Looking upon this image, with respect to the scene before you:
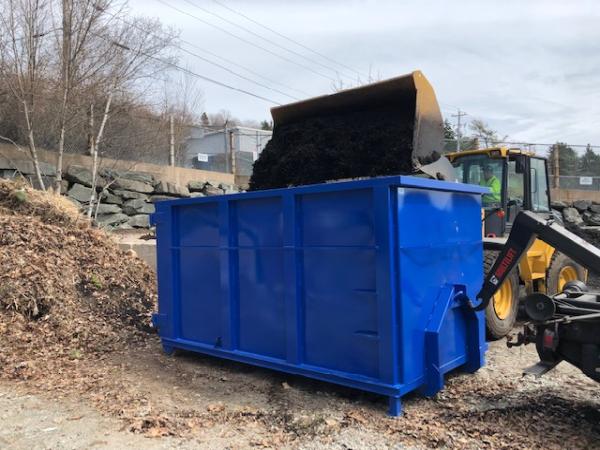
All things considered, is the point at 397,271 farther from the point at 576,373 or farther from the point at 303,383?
the point at 576,373

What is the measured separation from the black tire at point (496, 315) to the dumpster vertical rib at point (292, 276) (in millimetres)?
2581

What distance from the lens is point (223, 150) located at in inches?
647

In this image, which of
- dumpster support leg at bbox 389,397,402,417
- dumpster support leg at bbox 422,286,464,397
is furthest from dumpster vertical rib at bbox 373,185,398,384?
dumpster support leg at bbox 422,286,464,397

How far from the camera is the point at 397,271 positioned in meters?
3.91

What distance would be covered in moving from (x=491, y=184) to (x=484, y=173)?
0.65 ft

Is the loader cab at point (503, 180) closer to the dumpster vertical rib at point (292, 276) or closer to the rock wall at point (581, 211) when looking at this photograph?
the dumpster vertical rib at point (292, 276)

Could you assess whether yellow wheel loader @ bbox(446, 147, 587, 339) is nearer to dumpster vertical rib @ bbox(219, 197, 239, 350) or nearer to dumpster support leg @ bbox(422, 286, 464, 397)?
dumpster support leg @ bbox(422, 286, 464, 397)

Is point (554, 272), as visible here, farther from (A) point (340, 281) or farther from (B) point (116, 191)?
(B) point (116, 191)

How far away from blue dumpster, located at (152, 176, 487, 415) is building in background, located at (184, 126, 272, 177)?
34.4ft

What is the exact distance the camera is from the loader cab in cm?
771

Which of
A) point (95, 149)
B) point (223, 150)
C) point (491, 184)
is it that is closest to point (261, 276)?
point (491, 184)

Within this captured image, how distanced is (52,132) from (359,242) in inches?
368

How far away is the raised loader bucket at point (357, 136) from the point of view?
4.94m

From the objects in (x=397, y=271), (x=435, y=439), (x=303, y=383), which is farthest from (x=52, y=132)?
(x=435, y=439)
